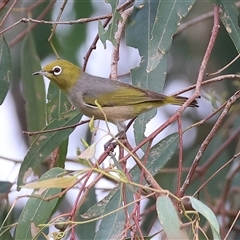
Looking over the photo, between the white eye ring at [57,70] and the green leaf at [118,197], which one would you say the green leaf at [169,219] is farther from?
the white eye ring at [57,70]

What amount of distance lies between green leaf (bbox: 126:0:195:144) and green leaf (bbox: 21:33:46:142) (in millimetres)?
521

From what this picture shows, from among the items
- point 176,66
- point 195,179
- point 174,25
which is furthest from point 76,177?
point 176,66

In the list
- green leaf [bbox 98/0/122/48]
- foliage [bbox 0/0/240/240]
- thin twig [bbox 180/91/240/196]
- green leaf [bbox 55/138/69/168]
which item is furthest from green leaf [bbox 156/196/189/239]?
green leaf [bbox 55/138/69/168]

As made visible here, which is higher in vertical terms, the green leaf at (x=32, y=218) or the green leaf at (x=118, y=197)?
the green leaf at (x=32, y=218)

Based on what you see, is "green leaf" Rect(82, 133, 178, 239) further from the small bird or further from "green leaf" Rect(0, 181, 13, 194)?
"green leaf" Rect(0, 181, 13, 194)

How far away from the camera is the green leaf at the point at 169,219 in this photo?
115cm

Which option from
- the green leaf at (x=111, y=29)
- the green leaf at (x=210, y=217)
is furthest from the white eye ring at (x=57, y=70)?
the green leaf at (x=210, y=217)

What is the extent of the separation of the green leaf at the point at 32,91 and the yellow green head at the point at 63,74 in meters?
0.10

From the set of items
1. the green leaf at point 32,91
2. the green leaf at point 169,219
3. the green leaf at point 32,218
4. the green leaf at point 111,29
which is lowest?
the green leaf at point 32,218

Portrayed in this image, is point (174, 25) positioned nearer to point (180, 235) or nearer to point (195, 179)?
point (180, 235)

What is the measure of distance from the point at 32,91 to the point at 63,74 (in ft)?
0.56

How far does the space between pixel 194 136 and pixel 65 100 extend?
1.44m

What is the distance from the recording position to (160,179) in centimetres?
309

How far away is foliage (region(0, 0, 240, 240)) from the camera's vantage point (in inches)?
51.0
